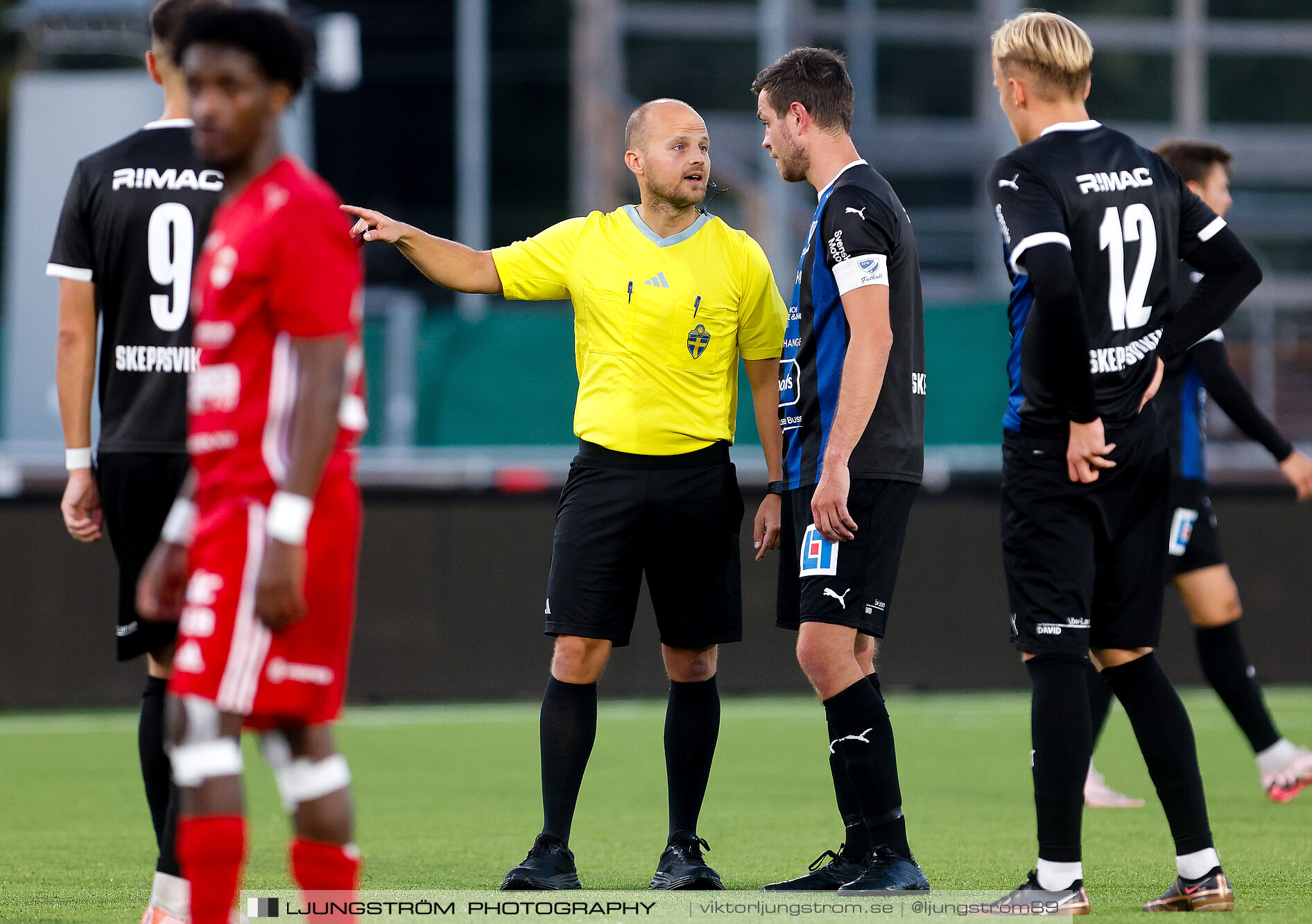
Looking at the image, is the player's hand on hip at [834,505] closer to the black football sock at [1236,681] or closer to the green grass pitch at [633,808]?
the green grass pitch at [633,808]

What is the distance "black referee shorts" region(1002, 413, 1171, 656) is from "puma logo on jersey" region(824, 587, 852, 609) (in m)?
0.46

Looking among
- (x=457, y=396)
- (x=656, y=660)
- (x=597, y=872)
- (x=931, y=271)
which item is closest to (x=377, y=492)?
(x=457, y=396)

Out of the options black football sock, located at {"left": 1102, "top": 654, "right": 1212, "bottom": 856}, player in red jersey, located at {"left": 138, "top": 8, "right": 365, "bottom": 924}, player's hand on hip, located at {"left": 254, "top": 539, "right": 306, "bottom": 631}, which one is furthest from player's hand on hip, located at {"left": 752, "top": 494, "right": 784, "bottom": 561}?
player's hand on hip, located at {"left": 254, "top": 539, "right": 306, "bottom": 631}

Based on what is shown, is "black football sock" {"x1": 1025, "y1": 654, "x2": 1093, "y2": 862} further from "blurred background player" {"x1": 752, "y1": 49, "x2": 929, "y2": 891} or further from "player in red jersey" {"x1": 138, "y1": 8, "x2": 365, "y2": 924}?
"player in red jersey" {"x1": 138, "y1": 8, "x2": 365, "y2": 924}

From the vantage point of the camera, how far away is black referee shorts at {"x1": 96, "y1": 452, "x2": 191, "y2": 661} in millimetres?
4305

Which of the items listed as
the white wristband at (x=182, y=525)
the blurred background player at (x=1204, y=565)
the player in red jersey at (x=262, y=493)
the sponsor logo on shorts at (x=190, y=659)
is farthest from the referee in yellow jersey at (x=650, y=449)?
the blurred background player at (x=1204, y=565)

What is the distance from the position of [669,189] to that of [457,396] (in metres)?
6.31

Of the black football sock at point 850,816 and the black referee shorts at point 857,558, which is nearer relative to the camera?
the black referee shorts at point 857,558

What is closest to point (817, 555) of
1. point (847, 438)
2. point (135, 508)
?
point (847, 438)

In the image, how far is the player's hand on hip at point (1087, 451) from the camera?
434 centimetres

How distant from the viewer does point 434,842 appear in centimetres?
591

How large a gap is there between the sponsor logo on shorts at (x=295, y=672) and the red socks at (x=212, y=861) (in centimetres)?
28

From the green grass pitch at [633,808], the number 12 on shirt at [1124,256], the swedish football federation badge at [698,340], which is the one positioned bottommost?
the green grass pitch at [633,808]

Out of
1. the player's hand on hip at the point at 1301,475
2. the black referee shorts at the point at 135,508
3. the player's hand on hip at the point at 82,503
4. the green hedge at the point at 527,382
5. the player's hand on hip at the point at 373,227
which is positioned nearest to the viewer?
the black referee shorts at the point at 135,508
